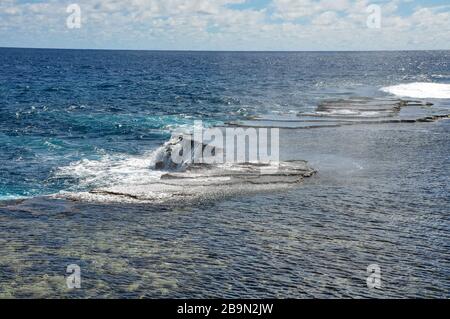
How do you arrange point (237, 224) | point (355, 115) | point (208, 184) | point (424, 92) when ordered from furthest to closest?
1. point (424, 92)
2. point (355, 115)
3. point (208, 184)
4. point (237, 224)

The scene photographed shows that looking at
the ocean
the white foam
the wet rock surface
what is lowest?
the ocean

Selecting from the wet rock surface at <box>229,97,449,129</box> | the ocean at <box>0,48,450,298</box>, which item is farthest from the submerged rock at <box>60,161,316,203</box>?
the wet rock surface at <box>229,97,449,129</box>

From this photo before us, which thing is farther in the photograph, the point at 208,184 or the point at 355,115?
the point at 355,115

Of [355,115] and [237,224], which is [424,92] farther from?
[237,224]

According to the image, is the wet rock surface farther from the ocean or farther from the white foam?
the white foam

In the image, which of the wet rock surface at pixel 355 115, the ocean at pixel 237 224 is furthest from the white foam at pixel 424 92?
the ocean at pixel 237 224

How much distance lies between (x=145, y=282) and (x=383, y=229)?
1068cm

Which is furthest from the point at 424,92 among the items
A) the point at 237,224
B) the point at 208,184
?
the point at 237,224

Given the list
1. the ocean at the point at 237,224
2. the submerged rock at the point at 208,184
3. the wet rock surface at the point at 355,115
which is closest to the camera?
the ocean at the point at 237,224

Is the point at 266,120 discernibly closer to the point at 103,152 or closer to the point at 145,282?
the point at 103,152

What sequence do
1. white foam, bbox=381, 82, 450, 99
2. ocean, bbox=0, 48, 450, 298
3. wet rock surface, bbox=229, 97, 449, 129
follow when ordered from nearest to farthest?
1. ocean, bbox=0, 48, 450, 298
2. wet rock surface, bbox=229, 97, 449, 129
3. white foam, bbox=381, 82, 450, 99

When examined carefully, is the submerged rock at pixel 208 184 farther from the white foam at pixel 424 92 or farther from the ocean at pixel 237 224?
the white foam at pixel 424 92

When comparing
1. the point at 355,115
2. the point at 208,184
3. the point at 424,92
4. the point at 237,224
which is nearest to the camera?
the point at 237,224
